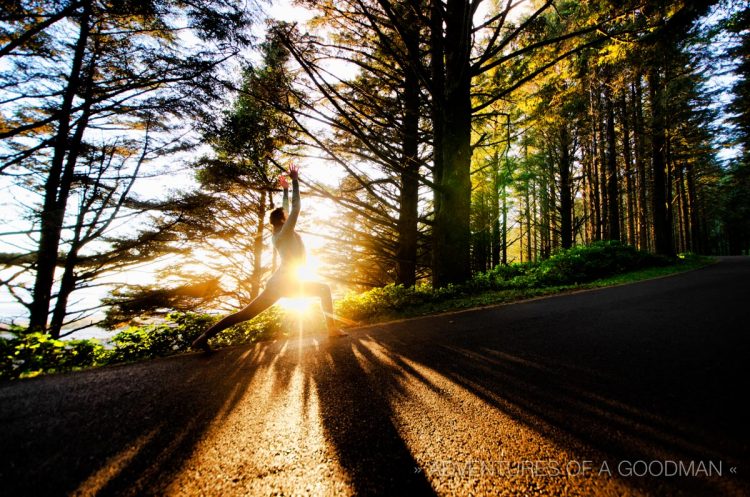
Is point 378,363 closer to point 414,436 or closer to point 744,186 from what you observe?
point 414,436

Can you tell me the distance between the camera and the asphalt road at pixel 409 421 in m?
1.21

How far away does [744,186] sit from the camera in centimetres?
2916

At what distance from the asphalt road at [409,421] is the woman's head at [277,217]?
170cm

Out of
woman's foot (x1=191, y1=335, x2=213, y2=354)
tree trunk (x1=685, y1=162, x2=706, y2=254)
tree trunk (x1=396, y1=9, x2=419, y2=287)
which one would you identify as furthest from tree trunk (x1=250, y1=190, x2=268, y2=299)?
tree trunk (x1=685, y1=162, x2=706, y2=254)

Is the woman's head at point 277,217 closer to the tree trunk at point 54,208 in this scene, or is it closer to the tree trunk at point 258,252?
the tree trunk at point 54,208

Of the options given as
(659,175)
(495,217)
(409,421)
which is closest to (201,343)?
(409,421)

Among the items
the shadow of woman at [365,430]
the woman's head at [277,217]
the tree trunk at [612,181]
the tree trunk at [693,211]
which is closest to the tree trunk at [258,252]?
the woman's head at [277,217]

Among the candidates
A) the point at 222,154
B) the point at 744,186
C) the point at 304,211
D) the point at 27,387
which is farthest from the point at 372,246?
the point at 744,186

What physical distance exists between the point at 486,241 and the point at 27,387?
58.7ft

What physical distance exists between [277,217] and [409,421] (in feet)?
9.48

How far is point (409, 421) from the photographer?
164 cm

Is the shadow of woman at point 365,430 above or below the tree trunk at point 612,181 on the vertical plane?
below

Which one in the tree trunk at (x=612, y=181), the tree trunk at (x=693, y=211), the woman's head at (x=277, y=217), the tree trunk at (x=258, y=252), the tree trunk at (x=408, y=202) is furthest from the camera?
the tree trunk at (x=693, y=211)

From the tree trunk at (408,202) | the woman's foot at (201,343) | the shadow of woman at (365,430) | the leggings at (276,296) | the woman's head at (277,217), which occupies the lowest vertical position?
the shadow of woman at (365,430)
